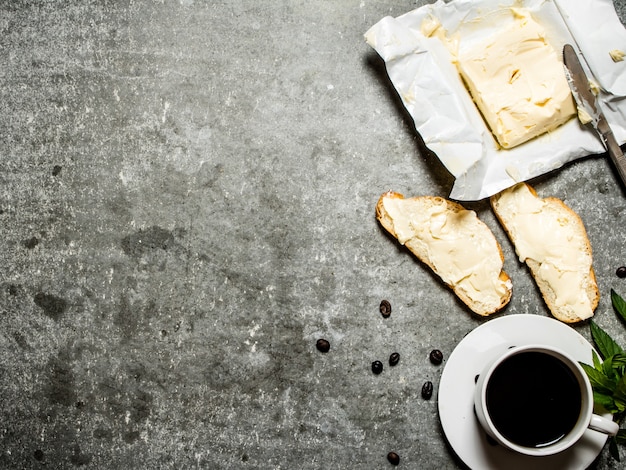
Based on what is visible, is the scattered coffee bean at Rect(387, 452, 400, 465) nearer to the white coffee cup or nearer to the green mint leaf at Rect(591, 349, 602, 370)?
the white coffee cup

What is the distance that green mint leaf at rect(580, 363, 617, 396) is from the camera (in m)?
1.12

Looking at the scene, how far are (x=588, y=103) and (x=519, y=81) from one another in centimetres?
16

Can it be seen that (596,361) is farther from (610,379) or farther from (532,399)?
(532,399)

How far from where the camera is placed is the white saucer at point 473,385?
115cm

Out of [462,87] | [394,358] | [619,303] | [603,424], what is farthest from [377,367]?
[462,87]

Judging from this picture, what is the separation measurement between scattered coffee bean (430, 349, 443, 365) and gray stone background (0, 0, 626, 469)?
0.02 metres

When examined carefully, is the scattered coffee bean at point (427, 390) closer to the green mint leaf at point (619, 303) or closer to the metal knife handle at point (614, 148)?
the green mint leaf at point (619, 303)

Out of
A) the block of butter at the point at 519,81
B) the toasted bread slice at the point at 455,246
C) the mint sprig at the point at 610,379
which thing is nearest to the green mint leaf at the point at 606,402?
the mint sprig at the point at 610,379

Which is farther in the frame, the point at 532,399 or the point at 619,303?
the point at 619,303

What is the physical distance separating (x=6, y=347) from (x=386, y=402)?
2.97ft

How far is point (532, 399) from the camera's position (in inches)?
41.1

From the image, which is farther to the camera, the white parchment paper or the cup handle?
the white parchment paper

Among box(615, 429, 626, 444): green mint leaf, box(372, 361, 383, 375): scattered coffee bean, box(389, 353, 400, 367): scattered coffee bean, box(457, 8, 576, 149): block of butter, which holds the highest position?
box(457, 8, 576, 149): block of butter

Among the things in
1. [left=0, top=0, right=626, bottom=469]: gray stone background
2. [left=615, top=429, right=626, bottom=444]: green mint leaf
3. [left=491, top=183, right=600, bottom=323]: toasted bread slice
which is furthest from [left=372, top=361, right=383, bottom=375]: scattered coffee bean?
[left=615, top=429, right=626, bottom=444]: green mint leaf
